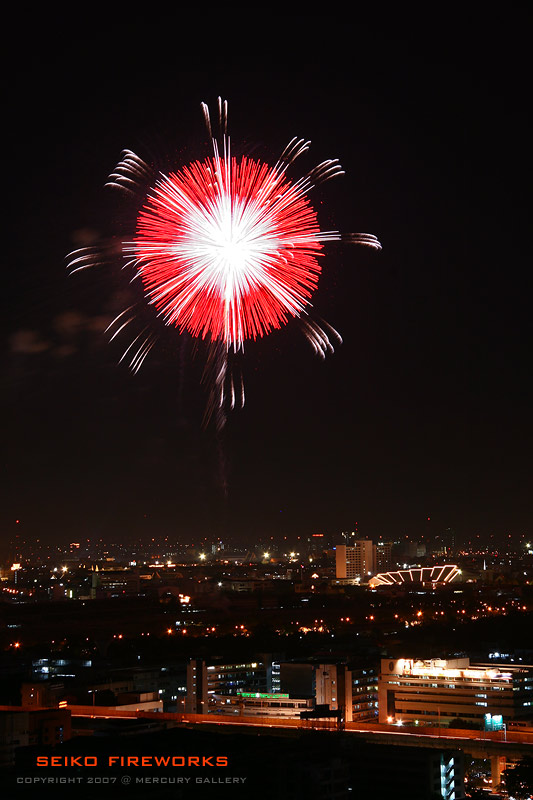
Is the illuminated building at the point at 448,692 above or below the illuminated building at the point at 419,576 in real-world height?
below

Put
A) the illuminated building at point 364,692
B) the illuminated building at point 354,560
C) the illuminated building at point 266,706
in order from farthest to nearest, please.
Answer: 1. the illuminated building at point 354,560
2. the illuminated building at point 364,692
3. the illuminated building at point 266,706

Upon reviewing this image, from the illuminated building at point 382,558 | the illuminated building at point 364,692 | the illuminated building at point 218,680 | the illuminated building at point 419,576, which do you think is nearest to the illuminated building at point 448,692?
the illuminated building at point 364,692

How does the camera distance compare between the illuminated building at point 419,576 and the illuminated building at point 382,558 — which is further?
the illuminated building at point 382,558

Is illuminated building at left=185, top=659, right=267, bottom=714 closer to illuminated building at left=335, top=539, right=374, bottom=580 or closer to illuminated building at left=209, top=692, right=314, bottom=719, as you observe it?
illuminated building at left=209, top=692, right=314, bottom=719

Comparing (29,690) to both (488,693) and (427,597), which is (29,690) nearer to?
(488,693)

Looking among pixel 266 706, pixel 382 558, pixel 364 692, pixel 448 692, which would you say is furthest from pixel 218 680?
pixel 382 558

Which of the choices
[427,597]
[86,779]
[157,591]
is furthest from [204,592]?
[86,779]

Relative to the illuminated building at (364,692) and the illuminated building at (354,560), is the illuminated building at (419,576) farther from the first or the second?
the illuminated building at (364,692)

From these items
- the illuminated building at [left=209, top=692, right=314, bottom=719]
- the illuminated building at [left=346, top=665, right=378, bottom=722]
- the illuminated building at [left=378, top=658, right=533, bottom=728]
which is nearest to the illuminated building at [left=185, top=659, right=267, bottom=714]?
the illuminated building at [left=209, top=692, right=314, bottom=719]
